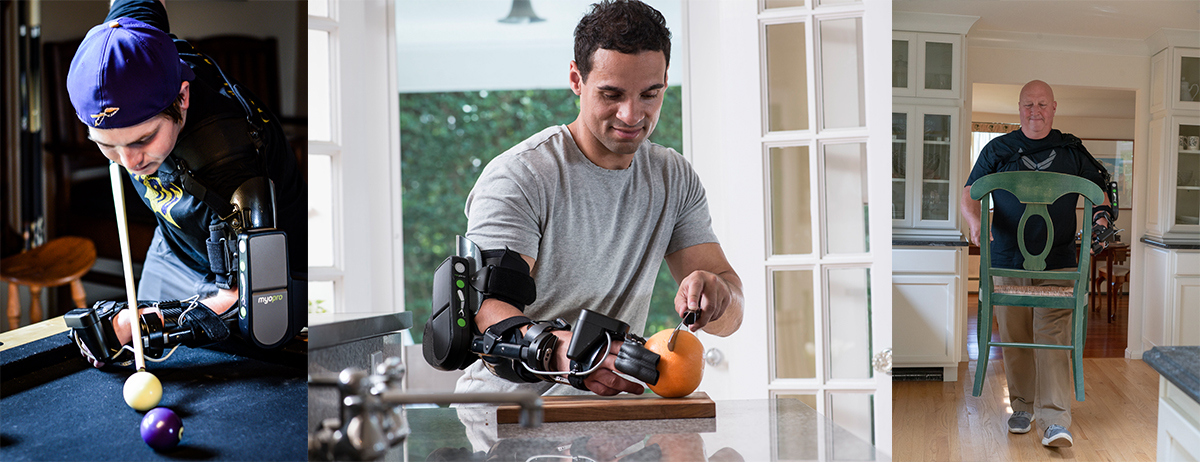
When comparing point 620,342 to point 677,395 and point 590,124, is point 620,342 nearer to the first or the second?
point 677,395

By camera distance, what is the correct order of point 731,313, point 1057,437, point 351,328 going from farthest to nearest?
point 1057,437, point 731,313, point 351,328

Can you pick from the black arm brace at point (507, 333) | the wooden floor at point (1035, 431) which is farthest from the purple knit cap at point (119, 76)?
the wooden floor at point (1035, 431)

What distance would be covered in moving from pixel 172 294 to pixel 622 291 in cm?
106

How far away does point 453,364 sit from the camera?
1416mm

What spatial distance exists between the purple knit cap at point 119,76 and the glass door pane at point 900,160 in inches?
135

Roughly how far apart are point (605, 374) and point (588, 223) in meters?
0.59

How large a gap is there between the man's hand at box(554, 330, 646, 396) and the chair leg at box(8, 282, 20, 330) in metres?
0.81

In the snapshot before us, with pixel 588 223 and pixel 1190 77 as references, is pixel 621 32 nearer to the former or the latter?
pixel 588 223

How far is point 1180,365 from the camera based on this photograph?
1304 millimetres

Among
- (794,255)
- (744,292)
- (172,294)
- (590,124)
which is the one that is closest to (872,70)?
(794,255)

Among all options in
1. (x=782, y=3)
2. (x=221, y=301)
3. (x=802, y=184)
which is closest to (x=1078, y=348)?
(x=802, y=184)

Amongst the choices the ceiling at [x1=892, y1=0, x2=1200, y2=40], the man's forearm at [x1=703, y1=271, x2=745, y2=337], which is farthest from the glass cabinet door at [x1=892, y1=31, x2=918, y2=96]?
the man's forearm at [x1=703, y1=271, x2=745, y2=337]

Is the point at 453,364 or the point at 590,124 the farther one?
the point at 590,124

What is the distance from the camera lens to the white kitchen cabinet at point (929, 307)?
3.54 m
